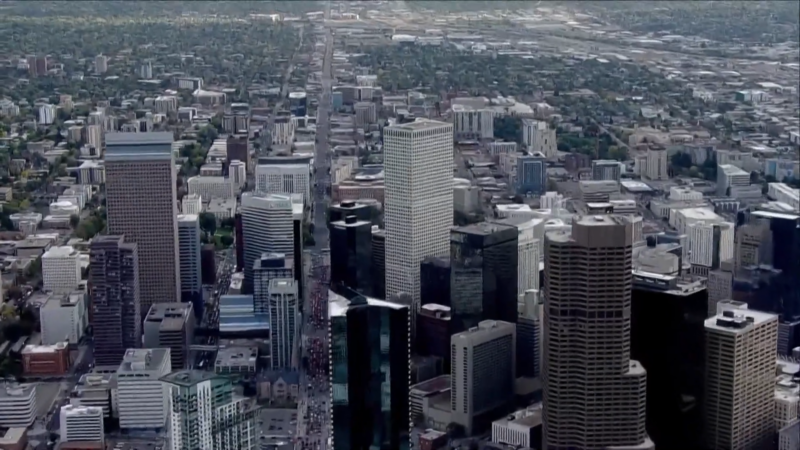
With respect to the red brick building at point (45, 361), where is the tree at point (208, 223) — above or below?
above

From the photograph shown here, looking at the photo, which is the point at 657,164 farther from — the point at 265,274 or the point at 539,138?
the point at 265,274

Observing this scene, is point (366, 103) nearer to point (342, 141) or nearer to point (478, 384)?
point (342, 141)

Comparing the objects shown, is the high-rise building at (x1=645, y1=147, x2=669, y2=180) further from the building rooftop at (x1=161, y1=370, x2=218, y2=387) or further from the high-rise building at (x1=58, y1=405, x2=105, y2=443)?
the building rooftop at (x1=161, y1=370, x2=218, y2=387)

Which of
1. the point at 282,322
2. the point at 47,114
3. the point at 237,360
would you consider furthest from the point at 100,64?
the point at 237,360

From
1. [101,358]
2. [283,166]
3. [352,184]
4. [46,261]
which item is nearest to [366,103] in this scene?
[283,166]

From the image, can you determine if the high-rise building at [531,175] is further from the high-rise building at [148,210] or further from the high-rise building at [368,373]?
the high-rise building at [368,373]

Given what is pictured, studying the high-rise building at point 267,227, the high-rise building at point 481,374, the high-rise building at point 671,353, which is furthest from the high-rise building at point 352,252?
the high-rise building at point 671,353

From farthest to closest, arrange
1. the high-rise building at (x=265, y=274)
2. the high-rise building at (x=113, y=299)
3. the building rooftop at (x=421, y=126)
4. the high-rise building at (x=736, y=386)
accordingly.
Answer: the building rooftop at (x=421, y=126), the high-rise building at (x=265, y=274), the high-rise building at (x=113, y=299), the high-rise building at (x=736, y=386)
